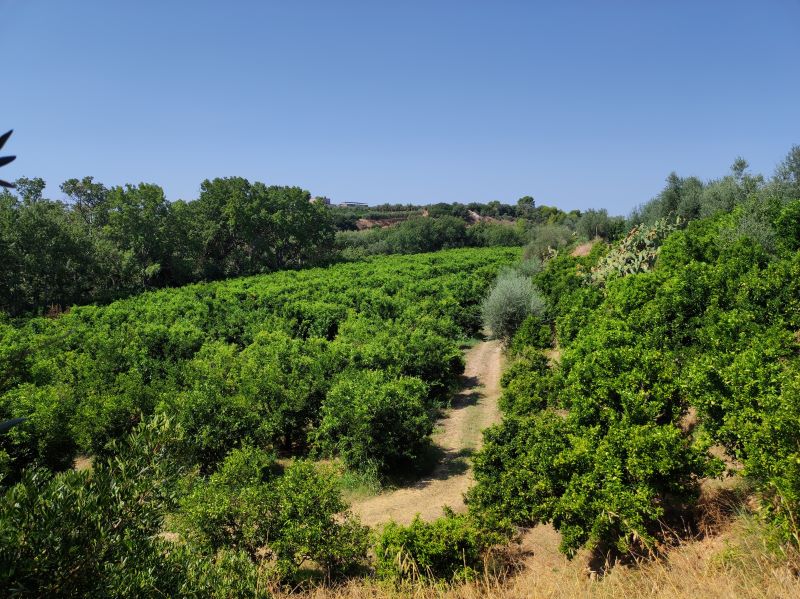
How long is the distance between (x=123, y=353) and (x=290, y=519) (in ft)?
56.5

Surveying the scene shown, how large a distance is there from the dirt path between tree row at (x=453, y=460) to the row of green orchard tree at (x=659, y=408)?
199cm

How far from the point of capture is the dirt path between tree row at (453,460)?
48.0 ft

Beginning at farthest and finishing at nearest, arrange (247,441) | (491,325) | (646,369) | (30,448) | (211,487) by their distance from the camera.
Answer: (491,325) < (30,448) < (247,441) < (646,369) < (211,487)

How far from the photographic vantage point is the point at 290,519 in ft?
35.4

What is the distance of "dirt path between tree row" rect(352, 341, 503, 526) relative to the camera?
1463 cm

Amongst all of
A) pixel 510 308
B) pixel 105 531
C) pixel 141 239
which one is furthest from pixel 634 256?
pixel 141 239

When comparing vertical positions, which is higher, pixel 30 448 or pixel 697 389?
pixel 697 389

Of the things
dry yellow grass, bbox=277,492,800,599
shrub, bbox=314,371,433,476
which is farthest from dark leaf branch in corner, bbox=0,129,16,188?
shrub, bbox=314,371,433,476

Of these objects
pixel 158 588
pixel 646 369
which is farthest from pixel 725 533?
pixel 158 588

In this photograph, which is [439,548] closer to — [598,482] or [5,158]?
[598,482]

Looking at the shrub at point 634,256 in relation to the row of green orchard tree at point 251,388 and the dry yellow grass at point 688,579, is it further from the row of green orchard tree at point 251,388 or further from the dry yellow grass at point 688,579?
the dry yellow grass at point 688,579

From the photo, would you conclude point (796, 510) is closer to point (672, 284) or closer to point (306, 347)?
point (672, 284)

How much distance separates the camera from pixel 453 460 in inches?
704

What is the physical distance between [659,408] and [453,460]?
7994 millimetres
